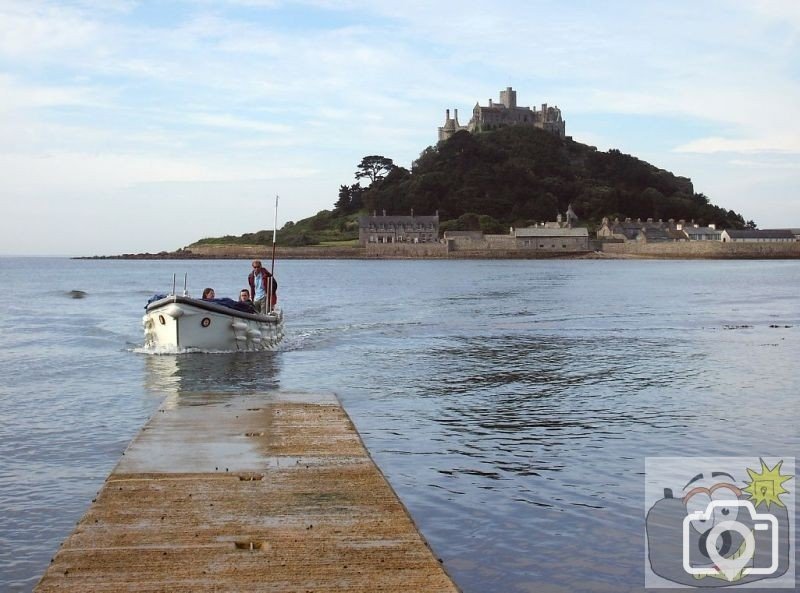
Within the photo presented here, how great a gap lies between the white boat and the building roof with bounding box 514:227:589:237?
457ft

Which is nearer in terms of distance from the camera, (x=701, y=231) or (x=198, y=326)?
(x=198, y=326)

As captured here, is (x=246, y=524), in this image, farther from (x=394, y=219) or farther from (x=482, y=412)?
(x=394, y=219)

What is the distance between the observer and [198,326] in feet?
80.4

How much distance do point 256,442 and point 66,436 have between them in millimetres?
4076

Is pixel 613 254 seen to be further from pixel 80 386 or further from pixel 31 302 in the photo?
pixel 80 386

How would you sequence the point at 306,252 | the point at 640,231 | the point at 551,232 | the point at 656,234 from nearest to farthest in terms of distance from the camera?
the point at 551,232
the point at 640,231
the point at 656,234
the point at 306,252

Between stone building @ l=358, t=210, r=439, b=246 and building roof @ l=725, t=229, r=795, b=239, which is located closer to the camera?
building roof @ l=725, t=229, r=795, b=239

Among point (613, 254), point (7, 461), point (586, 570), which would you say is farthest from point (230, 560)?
point (613, 254)

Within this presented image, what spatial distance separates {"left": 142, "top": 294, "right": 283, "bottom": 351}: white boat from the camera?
953 inches

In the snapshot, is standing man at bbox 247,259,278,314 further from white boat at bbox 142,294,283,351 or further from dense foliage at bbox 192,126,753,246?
dense foliage at bbox 192,126,753,246
